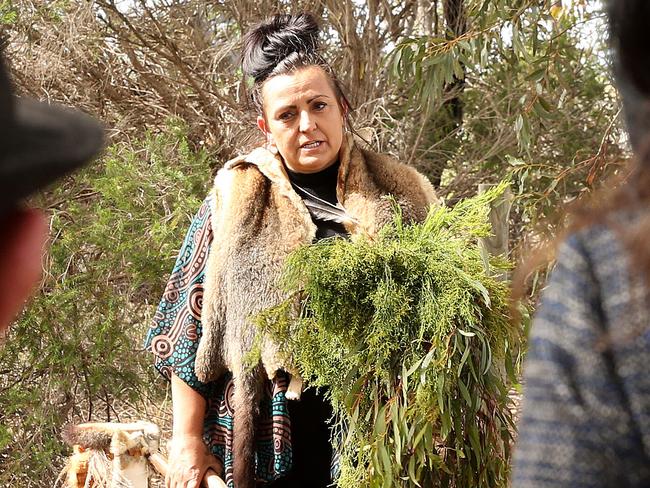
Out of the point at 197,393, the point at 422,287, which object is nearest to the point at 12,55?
the point at 197,393

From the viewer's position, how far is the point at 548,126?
6.52 m

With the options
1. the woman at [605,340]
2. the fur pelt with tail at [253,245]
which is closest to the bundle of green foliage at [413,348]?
the fur pelt with tail at [253,245]

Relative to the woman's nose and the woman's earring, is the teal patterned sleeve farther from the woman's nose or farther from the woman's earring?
the woman's nose

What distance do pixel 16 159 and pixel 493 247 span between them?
3152 millimetres

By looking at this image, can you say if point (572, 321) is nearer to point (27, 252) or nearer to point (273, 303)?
point (27, 252)

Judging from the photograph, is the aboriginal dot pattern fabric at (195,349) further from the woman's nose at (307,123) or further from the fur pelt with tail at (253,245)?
the woman's nose at (307,123)

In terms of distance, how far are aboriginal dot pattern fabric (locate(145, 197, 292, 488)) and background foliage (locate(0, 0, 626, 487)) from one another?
2.46 m

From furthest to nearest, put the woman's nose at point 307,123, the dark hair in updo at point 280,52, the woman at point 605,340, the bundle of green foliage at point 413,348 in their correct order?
the dark hair in updo at point 280,52 → the woman's nose at point 307,123 → the bundle of green foliage at point 413,348 → the woman at point 605,340

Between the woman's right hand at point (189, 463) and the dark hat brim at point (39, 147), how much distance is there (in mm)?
2132

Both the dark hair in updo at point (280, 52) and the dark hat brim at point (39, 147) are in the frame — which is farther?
the dark hair in updo at point (280, 52)

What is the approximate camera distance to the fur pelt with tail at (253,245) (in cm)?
288

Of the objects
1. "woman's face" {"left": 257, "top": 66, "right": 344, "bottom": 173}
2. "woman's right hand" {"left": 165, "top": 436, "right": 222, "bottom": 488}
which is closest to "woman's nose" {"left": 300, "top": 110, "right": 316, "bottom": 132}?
"woman's face" {"left": 257, "top": 66, "right": 344, "bottom": 173}

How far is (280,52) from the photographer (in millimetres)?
3113

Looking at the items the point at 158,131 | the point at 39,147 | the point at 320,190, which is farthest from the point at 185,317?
the point at 158,131
